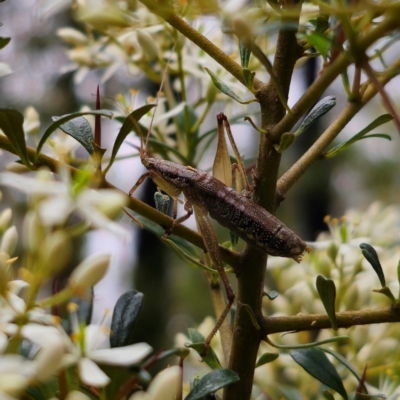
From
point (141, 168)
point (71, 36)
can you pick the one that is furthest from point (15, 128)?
point (141, 168)

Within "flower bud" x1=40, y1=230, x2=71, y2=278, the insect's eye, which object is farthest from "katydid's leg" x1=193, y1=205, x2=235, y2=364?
"flower bud" x1=40, y1=230, x2=71, y2=278

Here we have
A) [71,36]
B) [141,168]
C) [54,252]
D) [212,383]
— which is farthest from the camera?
[141,168]

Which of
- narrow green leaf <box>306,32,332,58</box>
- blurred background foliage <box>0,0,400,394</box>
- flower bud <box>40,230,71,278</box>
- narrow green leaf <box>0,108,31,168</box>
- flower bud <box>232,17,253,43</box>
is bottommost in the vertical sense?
flower bud <box>40,230,71,278</box>

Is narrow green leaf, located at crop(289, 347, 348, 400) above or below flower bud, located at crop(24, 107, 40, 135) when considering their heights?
below

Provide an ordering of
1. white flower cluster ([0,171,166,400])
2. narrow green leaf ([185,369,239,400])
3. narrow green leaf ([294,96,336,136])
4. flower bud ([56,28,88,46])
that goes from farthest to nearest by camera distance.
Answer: flower bud ([56,28,88,46]), narrow green leaf ([294,96,336,136]), narrow green leaf ([185,369,239,400]), white flower cluster ([0,171,166,400])

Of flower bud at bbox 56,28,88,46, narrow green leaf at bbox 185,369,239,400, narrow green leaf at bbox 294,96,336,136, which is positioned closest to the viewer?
narrow green leaf at bbox 185,369,239,400

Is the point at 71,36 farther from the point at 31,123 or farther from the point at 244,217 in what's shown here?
the point at 244,217

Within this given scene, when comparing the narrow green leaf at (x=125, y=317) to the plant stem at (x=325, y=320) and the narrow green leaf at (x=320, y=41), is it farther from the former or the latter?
the narrow green leaf at (x=320, y=41)

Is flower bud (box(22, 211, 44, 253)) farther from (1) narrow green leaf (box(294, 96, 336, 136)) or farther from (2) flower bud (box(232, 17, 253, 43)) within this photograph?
(1) narrow green leaf (box(294, 96, 336, 136))
